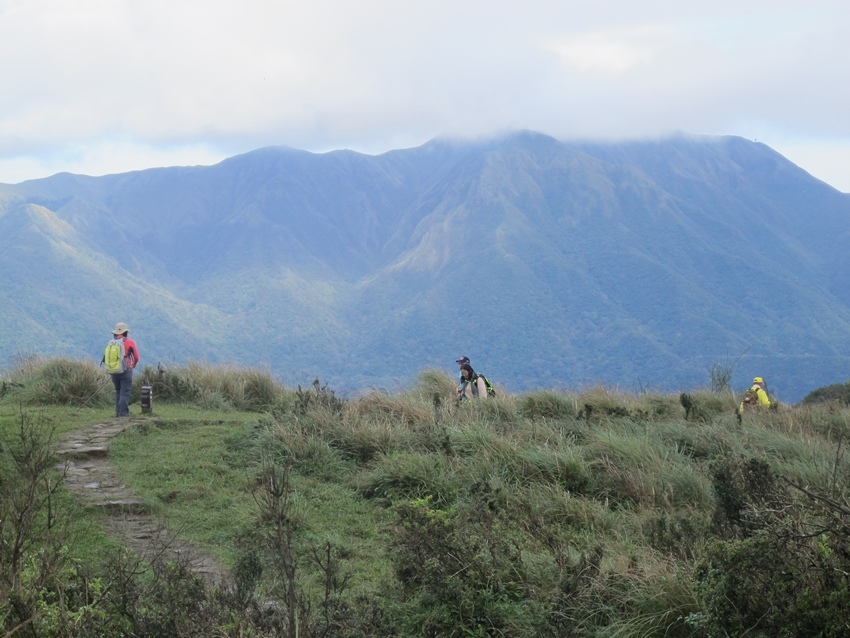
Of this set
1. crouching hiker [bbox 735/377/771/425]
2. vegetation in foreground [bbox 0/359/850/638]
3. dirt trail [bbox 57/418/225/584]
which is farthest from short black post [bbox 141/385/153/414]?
crouching hiker [bbox 735/377/771/425]

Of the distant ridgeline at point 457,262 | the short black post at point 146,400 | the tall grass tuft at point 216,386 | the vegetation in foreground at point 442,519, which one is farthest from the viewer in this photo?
the distant ridgeline at point 457,262

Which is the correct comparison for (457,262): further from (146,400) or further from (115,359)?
(115,359)

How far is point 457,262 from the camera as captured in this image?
134500mm

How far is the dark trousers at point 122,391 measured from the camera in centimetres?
1173

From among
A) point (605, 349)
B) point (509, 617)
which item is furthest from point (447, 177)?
point (509, 617)

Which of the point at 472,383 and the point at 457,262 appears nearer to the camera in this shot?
the point at 472,383

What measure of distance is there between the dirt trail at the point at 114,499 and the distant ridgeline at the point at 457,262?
69.0 meters

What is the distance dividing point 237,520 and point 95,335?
93.9 m

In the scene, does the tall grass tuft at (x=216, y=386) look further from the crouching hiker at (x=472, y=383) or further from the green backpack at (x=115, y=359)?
the crouching hiker at (x=472, y=383)

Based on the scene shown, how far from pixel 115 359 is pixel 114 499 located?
4.65 meters

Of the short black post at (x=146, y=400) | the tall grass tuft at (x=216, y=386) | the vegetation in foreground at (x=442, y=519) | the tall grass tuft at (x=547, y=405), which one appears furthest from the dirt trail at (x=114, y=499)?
the tall grass tuft at (x=547, y=405)

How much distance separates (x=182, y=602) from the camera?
420 centimetres

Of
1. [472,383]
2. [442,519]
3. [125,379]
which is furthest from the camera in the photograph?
[472,383]

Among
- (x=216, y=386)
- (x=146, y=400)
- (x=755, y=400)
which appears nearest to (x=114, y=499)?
(x=146, y=400)
